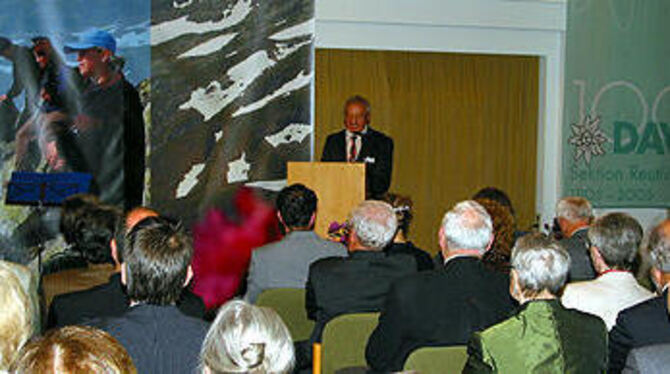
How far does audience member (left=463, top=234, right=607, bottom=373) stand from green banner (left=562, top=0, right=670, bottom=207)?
220 inches

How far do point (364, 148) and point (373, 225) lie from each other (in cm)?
278

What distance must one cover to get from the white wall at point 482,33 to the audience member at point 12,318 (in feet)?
19.0

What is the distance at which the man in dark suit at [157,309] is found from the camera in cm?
256

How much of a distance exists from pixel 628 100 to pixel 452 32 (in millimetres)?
1848

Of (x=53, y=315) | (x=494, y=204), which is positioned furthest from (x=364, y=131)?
(x=53, y=315)

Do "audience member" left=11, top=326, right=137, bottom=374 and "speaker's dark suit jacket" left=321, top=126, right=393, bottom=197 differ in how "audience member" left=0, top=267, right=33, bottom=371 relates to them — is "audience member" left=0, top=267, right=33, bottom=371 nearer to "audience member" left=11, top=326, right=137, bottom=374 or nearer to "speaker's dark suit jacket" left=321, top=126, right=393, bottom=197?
"audience member" left=11, top=326, right=137, bottom=374

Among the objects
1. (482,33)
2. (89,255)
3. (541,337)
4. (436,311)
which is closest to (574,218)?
(436,311)

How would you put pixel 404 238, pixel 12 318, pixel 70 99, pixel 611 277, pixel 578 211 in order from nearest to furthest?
pixel 12 318
pixel 611 277
pixel 404 238
pixel 578 211
pixel 70 99

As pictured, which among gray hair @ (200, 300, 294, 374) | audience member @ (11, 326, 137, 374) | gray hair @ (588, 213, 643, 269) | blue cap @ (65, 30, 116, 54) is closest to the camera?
audience member @ (11, 326, 137, 374)

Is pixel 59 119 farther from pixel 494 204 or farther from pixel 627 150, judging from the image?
pixel 627 150

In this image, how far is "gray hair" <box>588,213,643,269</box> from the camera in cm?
374

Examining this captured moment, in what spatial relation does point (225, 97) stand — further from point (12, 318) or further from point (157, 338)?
point (12, 318)

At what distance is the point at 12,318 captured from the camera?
2.06m

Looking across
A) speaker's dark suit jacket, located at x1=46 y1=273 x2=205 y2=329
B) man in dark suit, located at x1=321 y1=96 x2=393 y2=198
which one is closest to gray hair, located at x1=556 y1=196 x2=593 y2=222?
man in dark suit, located at x1=321 y1=96 x2=393 y2=198
